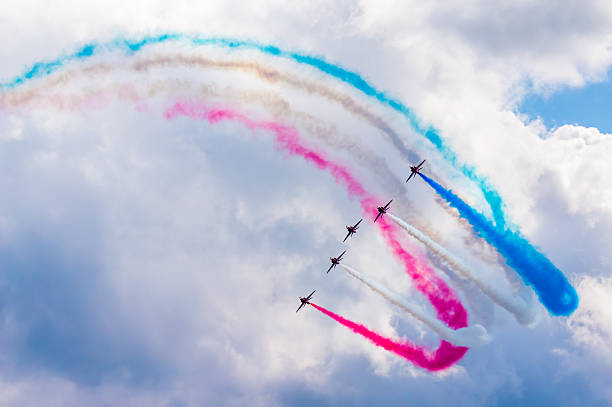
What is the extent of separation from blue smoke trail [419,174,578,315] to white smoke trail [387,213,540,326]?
173 inches

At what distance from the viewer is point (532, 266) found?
8388 centimetres

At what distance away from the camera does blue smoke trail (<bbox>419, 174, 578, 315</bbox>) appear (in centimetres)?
8369

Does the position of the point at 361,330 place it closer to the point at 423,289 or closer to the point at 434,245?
the point at 423,289

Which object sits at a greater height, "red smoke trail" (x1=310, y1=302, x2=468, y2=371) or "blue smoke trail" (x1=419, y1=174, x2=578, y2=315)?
"blue smoke trail" (x1=419, y1=174, x2=578, y2=315)

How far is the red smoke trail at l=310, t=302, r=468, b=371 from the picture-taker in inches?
3762

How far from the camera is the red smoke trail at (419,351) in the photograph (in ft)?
314

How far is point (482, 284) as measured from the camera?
86.6 metres

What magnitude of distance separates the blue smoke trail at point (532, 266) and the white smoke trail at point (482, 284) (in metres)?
4.39

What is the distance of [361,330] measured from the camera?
314 ft

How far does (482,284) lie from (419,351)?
62.9 ft

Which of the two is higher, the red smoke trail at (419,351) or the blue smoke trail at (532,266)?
the blue smoke trail at (532,266)

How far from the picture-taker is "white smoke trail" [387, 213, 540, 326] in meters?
86.6

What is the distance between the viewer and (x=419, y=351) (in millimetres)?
97500

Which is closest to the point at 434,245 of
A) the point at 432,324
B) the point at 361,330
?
the point at 432,324
